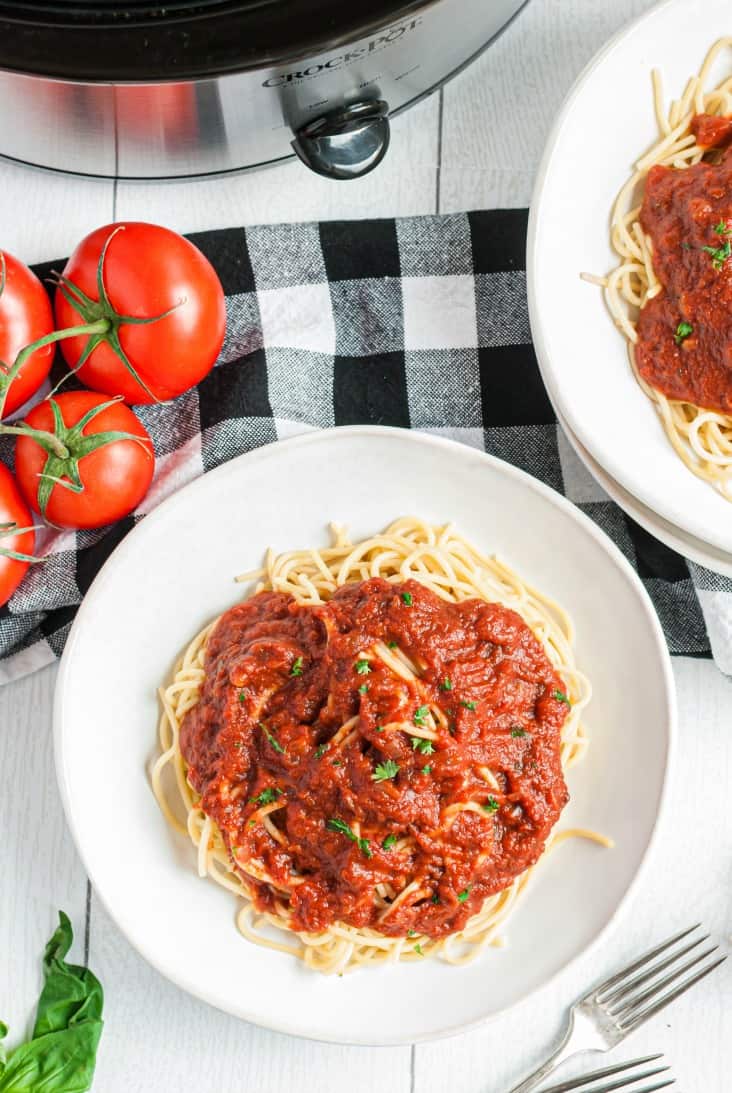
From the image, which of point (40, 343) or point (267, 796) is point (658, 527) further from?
point (40, 343)

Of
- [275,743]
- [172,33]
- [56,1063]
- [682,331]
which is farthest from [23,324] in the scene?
[56,1063]

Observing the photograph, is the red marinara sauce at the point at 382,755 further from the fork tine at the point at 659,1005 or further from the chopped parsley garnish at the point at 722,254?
the chopped parsley garnish at the point at 722,254

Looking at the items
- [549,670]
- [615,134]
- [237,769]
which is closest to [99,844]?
[237,769]

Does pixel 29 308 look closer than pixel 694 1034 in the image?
Yes

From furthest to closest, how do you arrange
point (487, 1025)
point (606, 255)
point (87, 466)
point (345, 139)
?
point (487, 1025), point (606, 255), point (87, 466), point (345, 139)

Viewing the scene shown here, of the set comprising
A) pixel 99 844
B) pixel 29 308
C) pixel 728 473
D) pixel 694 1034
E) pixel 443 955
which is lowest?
pixel 694 1034

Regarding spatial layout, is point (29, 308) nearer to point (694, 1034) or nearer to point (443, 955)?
point (443, 955)

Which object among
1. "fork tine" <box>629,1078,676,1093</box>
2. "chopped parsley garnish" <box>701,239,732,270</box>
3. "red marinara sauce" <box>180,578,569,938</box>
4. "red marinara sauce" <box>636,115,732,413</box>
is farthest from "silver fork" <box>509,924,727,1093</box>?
"chopped parsley garnish" <box>701,239,732,270</box>

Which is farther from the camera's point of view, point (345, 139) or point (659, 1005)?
point (659, 1005)
